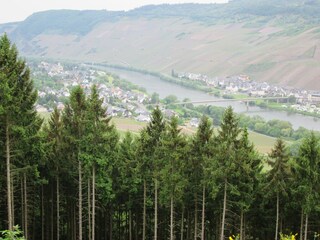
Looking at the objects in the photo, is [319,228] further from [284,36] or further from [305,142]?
[284,36]

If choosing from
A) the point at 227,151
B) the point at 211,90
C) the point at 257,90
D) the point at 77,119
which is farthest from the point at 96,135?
the point at 211,90

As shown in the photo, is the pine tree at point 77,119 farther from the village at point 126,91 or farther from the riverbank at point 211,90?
the riverbank at point 211,90

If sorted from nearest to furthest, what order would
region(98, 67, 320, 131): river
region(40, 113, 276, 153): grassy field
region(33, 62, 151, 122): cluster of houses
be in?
region(40, 113, 276, 153): grassy field
region(33, 62, 151, 122): cluster of houses
region(98, 67, 320, 131): river

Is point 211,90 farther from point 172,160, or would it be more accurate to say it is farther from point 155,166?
point 172,160

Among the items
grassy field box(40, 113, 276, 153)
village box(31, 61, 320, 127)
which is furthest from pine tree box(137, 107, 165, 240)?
village box(31, 61, 320, 127)

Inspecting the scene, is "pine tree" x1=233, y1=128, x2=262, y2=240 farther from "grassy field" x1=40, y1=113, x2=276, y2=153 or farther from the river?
the river

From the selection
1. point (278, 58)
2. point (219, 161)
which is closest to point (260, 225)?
point (219, 161)
